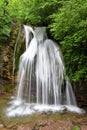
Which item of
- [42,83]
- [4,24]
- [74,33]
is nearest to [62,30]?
[74,33]

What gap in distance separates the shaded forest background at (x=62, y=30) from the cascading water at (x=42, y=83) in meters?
0.58

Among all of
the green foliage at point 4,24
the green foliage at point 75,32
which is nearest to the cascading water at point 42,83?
the green foliage at point 75,32

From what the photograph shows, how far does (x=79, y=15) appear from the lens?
26.5 ft

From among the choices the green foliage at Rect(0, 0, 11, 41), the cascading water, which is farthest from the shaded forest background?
the cascading water

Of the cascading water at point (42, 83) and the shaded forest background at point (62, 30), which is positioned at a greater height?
the shaded forest background at point (62, 30)

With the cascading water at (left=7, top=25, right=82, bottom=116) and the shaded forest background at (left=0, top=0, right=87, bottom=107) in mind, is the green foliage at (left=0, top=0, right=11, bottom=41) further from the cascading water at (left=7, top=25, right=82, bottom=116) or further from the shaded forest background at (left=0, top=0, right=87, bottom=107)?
the cascading water at (left=7, top=25, right=82, bottom=116)

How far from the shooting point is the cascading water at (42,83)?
8.86 m

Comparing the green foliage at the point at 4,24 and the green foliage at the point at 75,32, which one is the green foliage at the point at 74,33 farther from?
the green foliage at the point at 4,24

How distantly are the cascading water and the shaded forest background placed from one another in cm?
58

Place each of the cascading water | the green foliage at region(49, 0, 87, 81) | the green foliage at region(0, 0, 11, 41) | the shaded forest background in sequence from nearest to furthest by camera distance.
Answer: the green foliage at region(49, 0, 87, 81) < the shaded forest background < the cascading water < the green foliage at region(0, 0, 11, 41)

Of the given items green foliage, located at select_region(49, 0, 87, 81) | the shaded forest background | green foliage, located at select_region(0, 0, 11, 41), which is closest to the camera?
green foliage, located at select_region(49, 0, 87, 81)

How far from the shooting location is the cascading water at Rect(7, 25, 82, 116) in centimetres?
886

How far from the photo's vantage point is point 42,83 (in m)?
9.68

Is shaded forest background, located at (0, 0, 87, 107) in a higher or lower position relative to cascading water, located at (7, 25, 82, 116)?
higher
